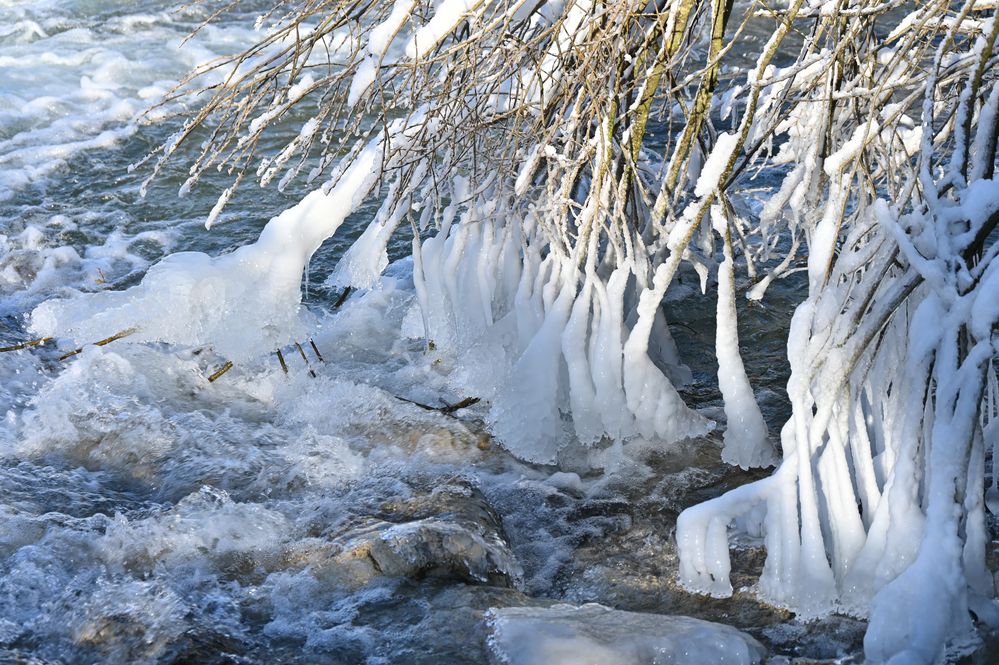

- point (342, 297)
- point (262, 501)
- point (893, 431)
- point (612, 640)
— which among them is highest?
point (342, 297)

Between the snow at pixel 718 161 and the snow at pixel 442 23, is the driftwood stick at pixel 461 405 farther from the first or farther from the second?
the snow at pixel 442 23

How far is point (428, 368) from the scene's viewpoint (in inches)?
188

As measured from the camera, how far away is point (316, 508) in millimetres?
3701

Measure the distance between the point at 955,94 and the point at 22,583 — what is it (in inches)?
140

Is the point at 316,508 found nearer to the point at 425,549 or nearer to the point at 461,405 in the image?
the point at 425,549

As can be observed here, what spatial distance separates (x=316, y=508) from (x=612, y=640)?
1305mm

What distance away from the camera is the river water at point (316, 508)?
305 cm

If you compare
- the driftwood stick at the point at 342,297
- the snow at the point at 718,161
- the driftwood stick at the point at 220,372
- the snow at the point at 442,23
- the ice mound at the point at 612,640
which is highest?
the snow at the point at 442,23

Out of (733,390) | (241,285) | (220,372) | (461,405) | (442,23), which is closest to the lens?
(442,23)

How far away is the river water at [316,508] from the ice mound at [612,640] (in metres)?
0.09

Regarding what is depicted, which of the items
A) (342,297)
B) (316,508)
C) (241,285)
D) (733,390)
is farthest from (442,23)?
(342,297)

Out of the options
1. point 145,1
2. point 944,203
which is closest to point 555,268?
point 944,203

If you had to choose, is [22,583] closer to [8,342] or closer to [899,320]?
[8,342]

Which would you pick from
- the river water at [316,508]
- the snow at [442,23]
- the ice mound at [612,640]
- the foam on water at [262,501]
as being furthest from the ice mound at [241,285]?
the ice mound at [612,640]
